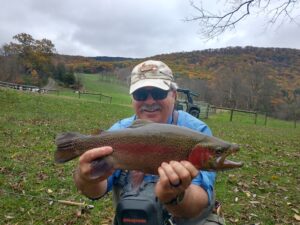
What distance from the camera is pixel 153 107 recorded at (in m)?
3.31

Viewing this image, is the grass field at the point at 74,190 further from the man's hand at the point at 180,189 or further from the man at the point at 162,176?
the man's hand at the point at 180,189

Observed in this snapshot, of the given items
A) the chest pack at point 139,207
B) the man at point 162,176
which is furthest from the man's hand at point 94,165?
the chest pack at point 139,207

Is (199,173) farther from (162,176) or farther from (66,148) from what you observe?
(66,148)

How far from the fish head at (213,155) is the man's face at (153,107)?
1.09 meters

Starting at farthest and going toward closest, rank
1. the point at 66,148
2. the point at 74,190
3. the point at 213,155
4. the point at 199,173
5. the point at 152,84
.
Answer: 1. the point at 74,190
2. the point at 152,84
3. the point at 199,173
4. the point at 66,148
5. the point at 213,155

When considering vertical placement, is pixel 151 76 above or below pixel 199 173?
above

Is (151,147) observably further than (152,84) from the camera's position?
No

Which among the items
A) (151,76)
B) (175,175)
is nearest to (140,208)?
(175,175)

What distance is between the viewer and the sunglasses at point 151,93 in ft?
10.9

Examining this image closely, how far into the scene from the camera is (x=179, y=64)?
3863 inches

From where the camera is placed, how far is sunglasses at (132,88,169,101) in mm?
3328

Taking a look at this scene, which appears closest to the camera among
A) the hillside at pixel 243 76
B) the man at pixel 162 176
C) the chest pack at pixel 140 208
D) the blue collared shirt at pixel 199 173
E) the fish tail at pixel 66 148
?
the man at pixel 162 176

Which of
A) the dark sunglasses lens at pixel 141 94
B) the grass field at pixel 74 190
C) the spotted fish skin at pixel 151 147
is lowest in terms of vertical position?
the grass field at pixel 74 190

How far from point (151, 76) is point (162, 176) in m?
1.32
